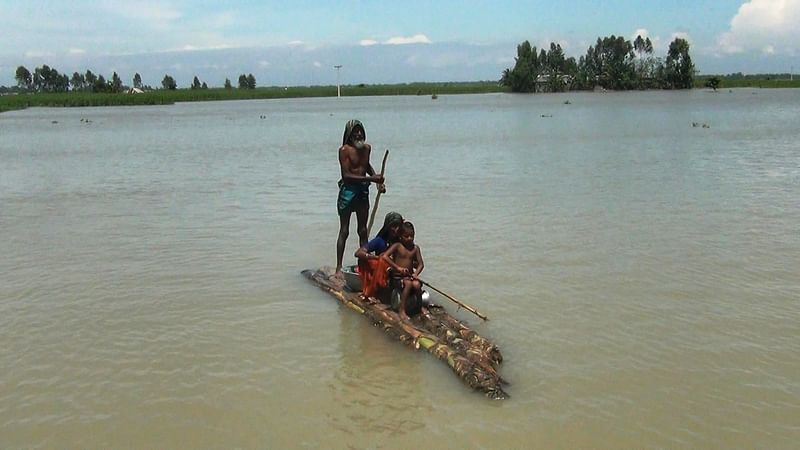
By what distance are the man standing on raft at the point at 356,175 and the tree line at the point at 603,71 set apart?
89278mm

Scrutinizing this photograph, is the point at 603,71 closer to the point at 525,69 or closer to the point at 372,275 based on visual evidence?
the point at 525,69

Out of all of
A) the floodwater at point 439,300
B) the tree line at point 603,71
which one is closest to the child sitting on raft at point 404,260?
the floodwater at point 439,300

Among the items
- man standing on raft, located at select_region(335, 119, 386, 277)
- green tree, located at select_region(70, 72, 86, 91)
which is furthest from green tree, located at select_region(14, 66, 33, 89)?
man standing on raft, located at select_region(335, 119, 386, 277)

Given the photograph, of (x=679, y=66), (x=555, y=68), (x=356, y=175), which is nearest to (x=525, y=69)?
(x=555, y=68)

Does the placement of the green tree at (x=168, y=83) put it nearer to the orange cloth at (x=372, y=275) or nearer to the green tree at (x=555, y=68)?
the green tree at (x=555, y=68)

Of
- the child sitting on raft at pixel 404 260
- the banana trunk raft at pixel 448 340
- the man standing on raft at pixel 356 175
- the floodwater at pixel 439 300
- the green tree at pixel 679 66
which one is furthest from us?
the green tree at pixel 679 66

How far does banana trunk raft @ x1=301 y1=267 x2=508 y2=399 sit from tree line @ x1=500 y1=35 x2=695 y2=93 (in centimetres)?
9036

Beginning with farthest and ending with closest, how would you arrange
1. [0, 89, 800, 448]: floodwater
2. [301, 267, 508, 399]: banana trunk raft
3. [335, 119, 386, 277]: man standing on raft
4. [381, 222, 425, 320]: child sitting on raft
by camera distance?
[335, 119, 386, 277]: man standing on raft < [381, 222, 425, 320]: child sitting on raft < [301, 267, 508, 399]: banana trunk raft < [0, 89, 800, 448]: floodwater

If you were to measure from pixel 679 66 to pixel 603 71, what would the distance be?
9.37 m

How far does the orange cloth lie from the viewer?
21.9 feet

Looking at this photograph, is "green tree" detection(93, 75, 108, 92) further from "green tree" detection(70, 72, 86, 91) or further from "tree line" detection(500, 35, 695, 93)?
"tree line" detection(500, 35, 695, 93)

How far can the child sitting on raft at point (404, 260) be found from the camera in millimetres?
6398

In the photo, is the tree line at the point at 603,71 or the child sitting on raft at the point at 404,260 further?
the tree line at the point at 603,71

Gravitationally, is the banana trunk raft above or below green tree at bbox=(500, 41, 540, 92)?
below
